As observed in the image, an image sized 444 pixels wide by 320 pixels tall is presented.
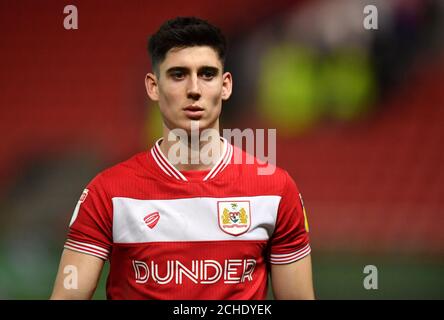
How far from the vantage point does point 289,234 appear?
8.36 feet

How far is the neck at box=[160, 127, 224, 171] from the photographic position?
2.52 meters

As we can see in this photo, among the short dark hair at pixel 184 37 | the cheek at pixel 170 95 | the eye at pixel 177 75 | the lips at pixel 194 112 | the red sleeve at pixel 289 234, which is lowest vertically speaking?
the red sleeve at pixel 289 234

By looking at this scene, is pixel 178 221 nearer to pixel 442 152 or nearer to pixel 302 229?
pixel 302 229

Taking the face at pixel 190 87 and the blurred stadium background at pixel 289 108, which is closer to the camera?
the face at pixel 190 87

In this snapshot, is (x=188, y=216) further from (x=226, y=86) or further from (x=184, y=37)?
(x=184, y=37)

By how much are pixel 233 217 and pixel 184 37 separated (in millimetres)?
621

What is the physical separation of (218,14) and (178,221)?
157 inches

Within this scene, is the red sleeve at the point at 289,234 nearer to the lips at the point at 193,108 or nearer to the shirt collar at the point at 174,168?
the shirt collar at the point at 174,168

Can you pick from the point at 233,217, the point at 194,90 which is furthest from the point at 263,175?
the point at 194,90

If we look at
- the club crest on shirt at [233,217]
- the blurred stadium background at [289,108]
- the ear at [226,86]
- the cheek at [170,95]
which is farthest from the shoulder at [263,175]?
the blurred stadium background at [289,108]

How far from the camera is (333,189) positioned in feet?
21.2

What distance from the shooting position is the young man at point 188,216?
7.99 feet

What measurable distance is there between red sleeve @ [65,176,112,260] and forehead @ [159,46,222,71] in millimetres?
477

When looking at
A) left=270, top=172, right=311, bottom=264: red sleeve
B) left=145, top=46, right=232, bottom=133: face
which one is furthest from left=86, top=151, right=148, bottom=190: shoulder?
left=270, top=172, right=311, bottom=264: red sleeve
